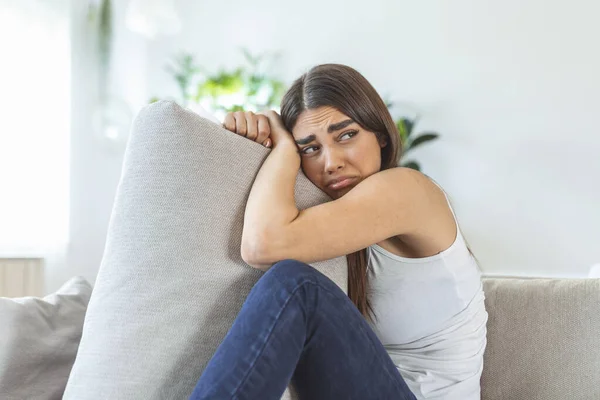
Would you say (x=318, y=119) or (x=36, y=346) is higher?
(x=318, y=119)

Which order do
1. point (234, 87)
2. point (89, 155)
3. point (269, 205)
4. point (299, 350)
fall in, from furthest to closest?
1. point (89, 155)
2. point (234, 87)
3. point (269, 205)
4. point (299, 350)

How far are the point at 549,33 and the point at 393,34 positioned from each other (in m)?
0.74

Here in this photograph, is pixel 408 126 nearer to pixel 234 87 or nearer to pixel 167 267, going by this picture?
pixel 234 87

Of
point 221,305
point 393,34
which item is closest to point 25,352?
point 221,305

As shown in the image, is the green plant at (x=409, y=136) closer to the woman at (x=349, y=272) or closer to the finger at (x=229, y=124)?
the woman at (x=349, y=272)

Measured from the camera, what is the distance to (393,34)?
132 inches

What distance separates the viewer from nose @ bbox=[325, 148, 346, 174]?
1353mm

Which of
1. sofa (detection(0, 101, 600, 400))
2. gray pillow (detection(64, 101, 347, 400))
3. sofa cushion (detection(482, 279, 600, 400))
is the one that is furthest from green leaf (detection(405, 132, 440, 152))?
gray pillow (detection(64, 101, 347, 400))

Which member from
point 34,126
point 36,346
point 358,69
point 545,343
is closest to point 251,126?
point 36,346

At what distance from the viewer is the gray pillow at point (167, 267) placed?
3.49 feet

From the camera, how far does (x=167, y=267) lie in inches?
43.4

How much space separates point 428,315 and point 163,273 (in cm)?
54

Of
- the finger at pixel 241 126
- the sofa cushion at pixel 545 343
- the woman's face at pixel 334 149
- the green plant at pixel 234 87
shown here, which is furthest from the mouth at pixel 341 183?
the green plant at pixel 234 87

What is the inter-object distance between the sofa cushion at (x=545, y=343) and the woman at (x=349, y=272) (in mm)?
202
